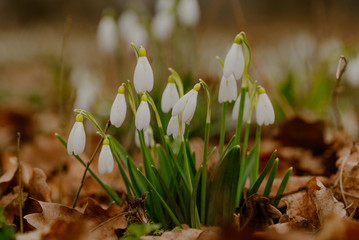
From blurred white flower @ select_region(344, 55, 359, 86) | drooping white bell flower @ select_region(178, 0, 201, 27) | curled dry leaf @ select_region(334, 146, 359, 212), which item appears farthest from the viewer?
drooping white bell flower @ select_region(178, 0, 201, 27)

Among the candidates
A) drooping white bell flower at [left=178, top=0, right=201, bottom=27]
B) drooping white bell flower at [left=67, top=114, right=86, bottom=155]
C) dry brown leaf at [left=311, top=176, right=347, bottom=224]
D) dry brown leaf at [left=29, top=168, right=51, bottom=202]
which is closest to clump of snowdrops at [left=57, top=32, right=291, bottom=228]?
drooping white bell flower at [left=67, top=114, right=86, bottom=155]

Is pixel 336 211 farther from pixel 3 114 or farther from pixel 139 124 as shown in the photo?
pixel 3 114

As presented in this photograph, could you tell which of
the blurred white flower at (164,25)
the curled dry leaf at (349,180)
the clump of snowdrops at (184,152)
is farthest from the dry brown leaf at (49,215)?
the blurred white flower at (164,25)

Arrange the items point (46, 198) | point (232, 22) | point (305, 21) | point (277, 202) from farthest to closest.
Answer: point (232, 22)
point (305, 21)
point (46, 198)
point (277, 202)

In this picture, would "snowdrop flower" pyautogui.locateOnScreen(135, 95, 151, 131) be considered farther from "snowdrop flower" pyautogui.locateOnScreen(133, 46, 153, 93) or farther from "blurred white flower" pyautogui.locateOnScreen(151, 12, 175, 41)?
"blurred white flower" pyautogui.locateOnScreen(151, 12, 175, 41)

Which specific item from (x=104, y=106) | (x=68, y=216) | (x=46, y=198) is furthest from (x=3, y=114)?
(x=68, y=216)

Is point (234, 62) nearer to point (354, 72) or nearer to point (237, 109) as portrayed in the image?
point (237, 109)

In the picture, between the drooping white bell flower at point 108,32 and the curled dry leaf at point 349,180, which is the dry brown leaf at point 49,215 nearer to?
the curled dry leaf at point 349,180
